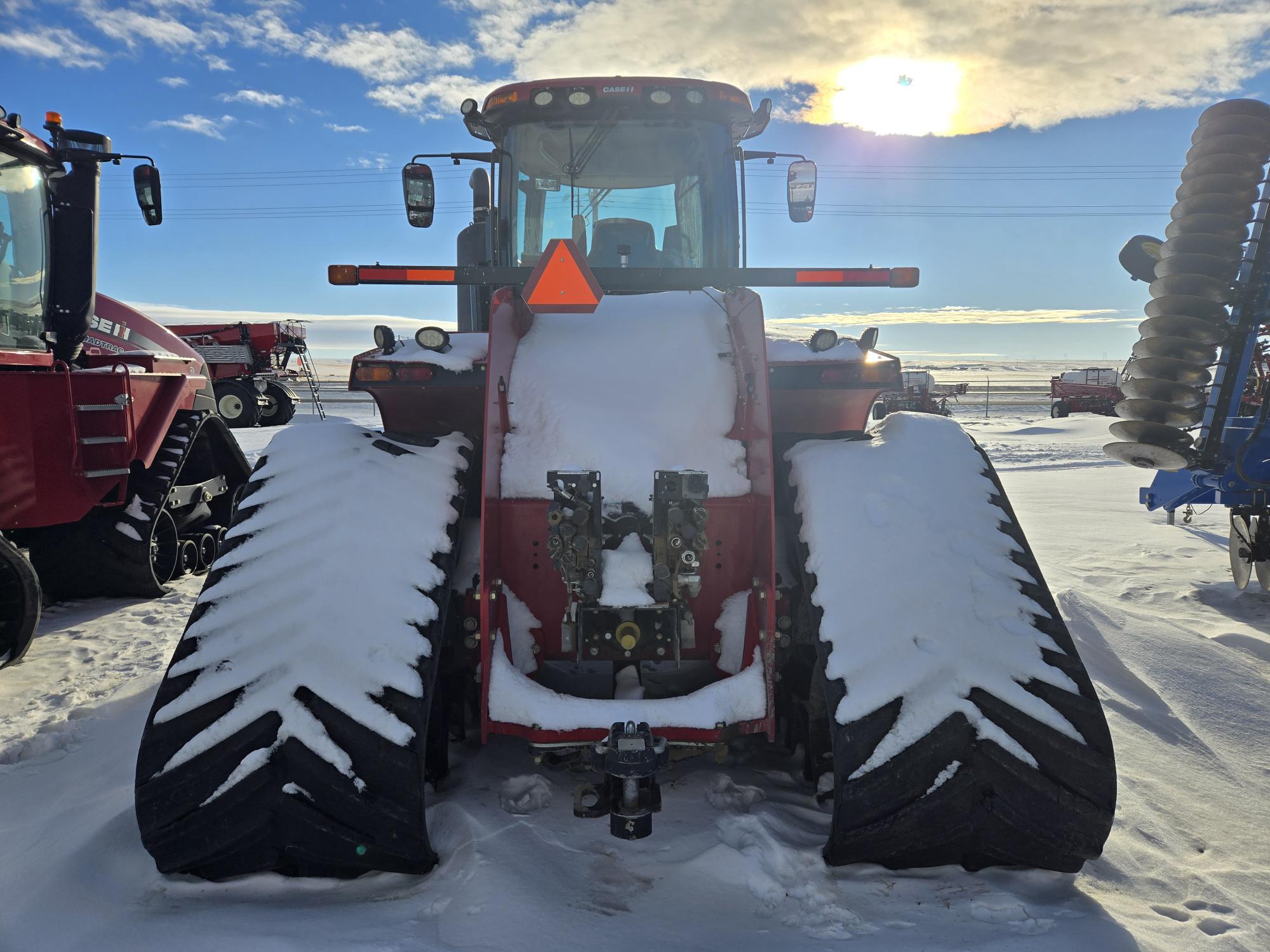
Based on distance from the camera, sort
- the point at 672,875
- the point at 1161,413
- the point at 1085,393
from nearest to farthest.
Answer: the point at 672,875
the point at 1161,413
the point at 1085,393

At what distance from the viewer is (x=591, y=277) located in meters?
2.98

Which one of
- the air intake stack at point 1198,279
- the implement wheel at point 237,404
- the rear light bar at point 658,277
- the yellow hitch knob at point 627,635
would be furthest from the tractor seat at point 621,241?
the implement wheel at point 237,404

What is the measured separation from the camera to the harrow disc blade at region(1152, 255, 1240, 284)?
16.3 feet

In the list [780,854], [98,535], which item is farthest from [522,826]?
[98,535]

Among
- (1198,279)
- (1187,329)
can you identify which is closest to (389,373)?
(1187,329)

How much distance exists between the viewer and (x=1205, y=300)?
16.3 ft

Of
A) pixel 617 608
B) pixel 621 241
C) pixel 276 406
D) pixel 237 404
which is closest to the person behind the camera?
pixel 617 608

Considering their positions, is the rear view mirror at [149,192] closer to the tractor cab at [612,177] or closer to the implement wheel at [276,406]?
the tractor cab at [612,177]

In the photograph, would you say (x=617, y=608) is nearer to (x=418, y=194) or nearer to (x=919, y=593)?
(x=919, y=593)

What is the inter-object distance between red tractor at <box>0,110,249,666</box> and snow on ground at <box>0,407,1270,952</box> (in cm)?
162

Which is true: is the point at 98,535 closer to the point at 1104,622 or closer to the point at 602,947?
the point at 602,947

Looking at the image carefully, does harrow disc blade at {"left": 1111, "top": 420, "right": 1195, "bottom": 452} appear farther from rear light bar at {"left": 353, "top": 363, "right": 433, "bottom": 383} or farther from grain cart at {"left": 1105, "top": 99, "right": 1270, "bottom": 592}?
rear light bar at {"left": 353, "top": 363, "right": 433, "bottom": 383}

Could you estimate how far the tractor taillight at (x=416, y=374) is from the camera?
3.13 meters

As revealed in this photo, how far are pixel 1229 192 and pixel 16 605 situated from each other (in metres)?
7.36
